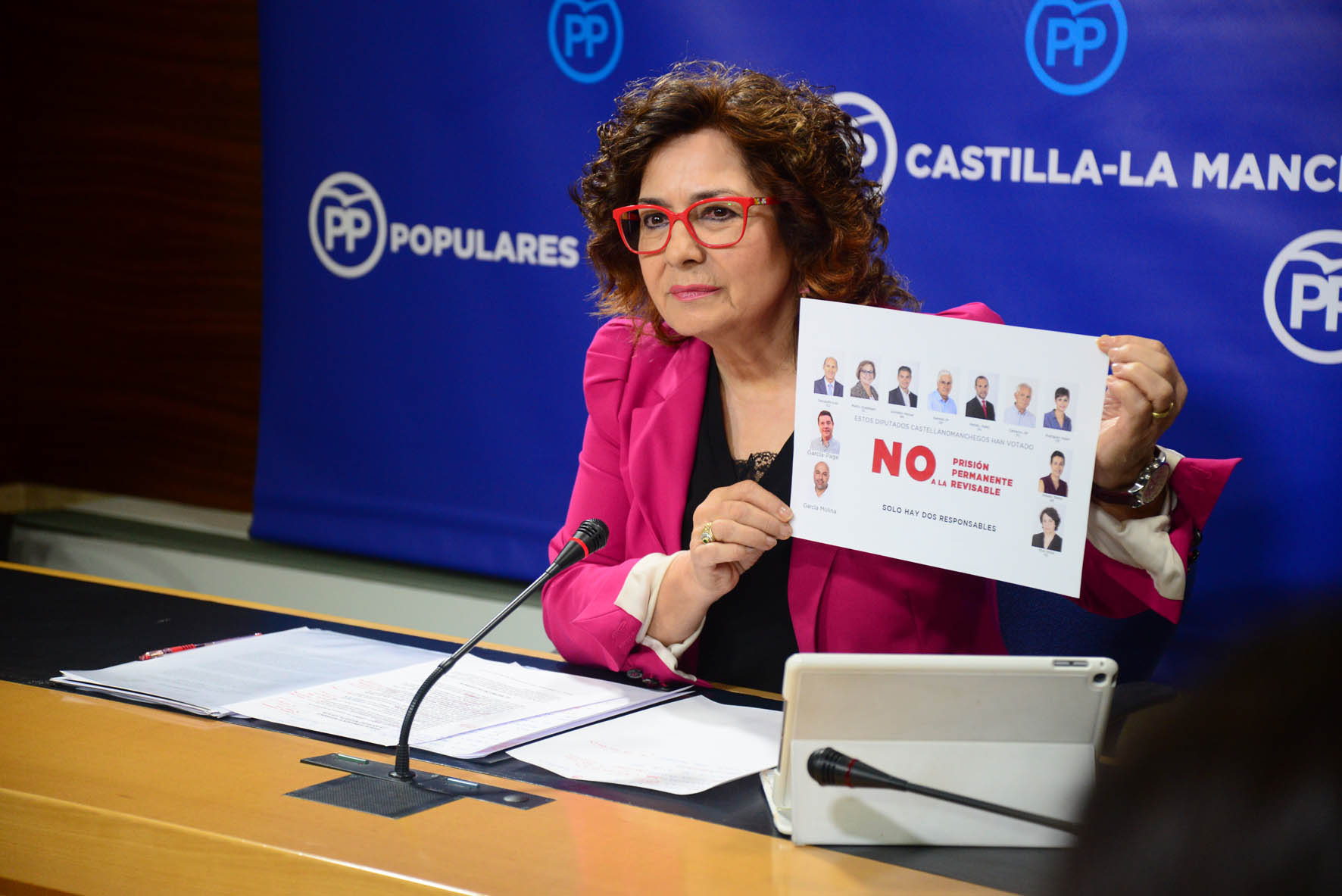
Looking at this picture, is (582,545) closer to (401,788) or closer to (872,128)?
(401,788)

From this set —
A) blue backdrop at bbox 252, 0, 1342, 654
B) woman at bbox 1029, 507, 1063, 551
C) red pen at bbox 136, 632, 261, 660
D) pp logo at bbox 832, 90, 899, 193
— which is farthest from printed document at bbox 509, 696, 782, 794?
pp logo at bbox 832, 90, 899, 193

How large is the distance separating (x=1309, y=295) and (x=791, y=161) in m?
1.19

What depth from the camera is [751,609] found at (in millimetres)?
2125

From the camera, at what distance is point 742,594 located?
2131mm

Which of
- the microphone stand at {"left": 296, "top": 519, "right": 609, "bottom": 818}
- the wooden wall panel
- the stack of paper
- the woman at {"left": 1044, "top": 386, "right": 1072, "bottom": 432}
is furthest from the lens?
the wooden wall panel

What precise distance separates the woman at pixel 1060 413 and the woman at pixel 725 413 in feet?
1.14

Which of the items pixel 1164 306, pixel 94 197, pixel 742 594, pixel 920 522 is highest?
pixel 94 197

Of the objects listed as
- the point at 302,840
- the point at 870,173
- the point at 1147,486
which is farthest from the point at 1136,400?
the point at 870,173

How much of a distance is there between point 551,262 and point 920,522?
1.96 m

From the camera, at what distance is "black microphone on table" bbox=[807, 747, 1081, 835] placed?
1339 mm

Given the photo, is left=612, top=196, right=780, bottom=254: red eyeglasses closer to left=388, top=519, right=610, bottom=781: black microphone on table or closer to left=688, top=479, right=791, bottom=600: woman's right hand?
left=688, top=479, right=791, bottom=600: woman's right hand

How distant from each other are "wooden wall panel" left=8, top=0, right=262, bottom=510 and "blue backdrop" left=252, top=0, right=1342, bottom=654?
24 cm

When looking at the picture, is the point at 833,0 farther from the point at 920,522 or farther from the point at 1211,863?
the point at 1211,863

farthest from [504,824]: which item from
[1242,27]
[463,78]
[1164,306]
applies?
[463,78]
